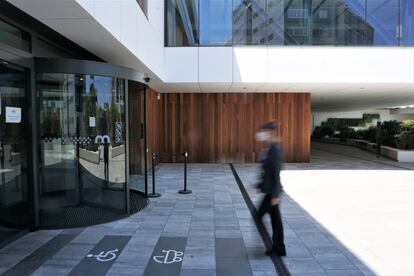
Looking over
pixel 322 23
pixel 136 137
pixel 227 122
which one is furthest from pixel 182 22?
pixel 322 23

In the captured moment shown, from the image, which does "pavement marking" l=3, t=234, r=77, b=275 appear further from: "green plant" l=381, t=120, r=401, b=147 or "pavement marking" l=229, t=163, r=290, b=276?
"green plant" l=381, t=120, r=401, b=147

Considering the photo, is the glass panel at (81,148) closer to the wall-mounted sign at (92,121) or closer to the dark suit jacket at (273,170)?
the wall-mounted sign at (92,121)

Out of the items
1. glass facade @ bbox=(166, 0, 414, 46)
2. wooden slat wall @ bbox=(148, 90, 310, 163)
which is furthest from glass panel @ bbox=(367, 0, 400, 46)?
wooden slat wall @ bbox=(148, 90, 310, 163)

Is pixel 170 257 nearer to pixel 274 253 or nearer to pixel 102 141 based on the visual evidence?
pixel 274 253

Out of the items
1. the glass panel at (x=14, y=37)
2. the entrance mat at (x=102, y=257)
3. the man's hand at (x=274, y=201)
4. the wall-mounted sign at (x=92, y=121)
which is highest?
the glass panel at (x=14, y=37)

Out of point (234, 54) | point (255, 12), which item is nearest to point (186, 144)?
point (234, 54)

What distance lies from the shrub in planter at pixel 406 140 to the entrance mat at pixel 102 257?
13498 mm

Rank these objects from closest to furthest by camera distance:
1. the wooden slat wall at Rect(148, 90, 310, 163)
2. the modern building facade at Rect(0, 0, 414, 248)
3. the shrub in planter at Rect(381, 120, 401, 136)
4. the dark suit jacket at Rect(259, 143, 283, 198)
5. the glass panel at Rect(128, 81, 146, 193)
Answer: the dark suit jacket at Rect(259, 143, 283, 198)
the modern building facade at Rect(0, 0, 414, 248)
the glass panel at Rect(128, 81, 146, 193)
the wooden slat wall at Rect(148, 90, 310, 163)
the shrub in planter at Rect(381, 120, 401, 136)

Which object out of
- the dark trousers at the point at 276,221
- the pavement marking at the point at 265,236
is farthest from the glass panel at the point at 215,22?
the dark trousers at the point at 276,221

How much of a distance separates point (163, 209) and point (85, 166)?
1.67m

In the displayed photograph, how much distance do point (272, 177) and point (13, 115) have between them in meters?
3.54

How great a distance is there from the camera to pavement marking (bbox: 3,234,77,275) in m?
3.82

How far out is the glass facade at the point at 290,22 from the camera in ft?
37.4

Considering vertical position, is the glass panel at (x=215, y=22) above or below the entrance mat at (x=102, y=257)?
above
